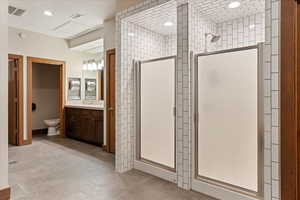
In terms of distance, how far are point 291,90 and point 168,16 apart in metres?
1.87

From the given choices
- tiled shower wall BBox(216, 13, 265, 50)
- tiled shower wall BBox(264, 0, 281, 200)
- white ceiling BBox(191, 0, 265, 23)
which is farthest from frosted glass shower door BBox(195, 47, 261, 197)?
tiled shower wall BBox(216, 13, 265, 50)

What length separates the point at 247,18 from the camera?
2793mm

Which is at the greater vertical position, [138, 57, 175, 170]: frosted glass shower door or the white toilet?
[138, 57, 175, 170]: frosted glass shower door

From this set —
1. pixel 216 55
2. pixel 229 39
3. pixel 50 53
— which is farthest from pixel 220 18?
pixel 50 53

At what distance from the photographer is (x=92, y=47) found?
17.0 ft

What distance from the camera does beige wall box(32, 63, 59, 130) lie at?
18.5 feet

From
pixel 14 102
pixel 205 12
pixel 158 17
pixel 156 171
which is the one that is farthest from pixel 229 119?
pixel 14 102

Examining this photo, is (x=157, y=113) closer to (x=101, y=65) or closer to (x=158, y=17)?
(x=158, y=17)

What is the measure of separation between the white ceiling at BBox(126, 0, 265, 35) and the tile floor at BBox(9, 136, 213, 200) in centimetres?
232

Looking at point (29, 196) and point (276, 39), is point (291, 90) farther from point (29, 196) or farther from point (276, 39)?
point (29, 196)

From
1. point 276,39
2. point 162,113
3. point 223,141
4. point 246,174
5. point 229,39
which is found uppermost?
point 229,39

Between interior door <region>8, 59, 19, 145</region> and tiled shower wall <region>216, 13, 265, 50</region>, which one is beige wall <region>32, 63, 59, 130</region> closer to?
interior door <region>8, 59, 19, 145</region>

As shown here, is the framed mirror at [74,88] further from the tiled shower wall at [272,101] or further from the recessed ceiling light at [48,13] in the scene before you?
the tiled shower wall at [272,101]

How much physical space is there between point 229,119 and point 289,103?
643 mm
